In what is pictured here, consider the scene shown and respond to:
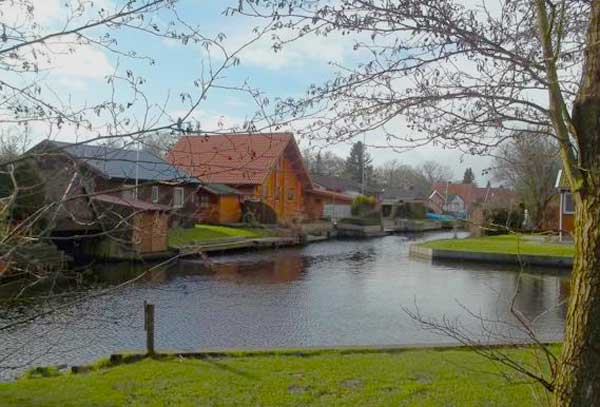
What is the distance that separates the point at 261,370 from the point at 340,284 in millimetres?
10237

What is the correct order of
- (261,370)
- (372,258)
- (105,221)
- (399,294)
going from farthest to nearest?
1. (372,258)
2. (399,294)
3. (261,370)
4. (105,221)

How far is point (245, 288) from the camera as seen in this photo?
1539 cm

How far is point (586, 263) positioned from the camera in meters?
2.27

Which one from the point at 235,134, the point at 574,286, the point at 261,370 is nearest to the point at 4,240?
the point at 235,134

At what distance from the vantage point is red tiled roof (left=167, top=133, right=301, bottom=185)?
3.05 m

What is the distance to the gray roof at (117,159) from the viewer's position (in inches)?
118

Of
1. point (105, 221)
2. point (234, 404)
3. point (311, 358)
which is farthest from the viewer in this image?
point (311, 358)

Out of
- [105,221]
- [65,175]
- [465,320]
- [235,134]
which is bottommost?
[465,320]

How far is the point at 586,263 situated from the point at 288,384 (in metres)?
3.92

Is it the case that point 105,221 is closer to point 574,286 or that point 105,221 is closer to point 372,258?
point 574,286

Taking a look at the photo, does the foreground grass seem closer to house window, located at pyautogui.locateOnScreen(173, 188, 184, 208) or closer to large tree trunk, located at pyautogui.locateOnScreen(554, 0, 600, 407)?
large tree trunk, located at pyautogui.locateOnScreen(554, 0, 600, 407)

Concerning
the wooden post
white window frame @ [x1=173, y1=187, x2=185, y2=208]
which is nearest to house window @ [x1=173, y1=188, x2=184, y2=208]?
white window frame @ [x1=173, y1=187, x2=185, y2=208]

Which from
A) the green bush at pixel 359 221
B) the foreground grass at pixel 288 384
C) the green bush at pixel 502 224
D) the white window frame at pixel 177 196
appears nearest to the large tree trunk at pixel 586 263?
the green bush at pixel 502 224

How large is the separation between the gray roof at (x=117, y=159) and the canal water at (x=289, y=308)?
1.97ft
